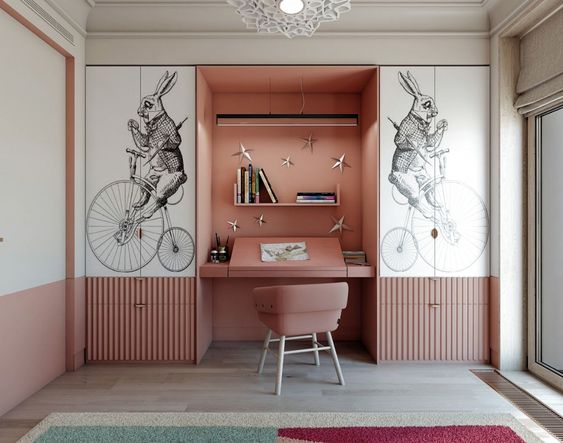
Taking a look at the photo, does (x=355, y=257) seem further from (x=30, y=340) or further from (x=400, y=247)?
(x=30, y=340)

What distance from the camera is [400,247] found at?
397 centimetres

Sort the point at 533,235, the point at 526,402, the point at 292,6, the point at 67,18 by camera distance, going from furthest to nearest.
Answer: the point at 533,235, the point at 67,18, the point at 526,402, the point at 292,6

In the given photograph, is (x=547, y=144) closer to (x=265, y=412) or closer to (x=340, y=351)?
(x=340, y=351)

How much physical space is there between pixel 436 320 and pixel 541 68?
2141 mm

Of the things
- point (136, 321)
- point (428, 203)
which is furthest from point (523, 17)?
point (136, 321)

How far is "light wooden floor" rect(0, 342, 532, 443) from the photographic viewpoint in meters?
3.04

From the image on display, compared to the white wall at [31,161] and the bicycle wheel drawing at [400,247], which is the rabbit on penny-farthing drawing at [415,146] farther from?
the white wall at [31,161]

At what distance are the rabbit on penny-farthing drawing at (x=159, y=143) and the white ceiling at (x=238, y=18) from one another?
17.8 inches

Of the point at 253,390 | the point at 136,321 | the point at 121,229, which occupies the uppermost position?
the point at 121,229

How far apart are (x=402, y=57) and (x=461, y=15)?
59 cm

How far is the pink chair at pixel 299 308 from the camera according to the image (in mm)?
3285

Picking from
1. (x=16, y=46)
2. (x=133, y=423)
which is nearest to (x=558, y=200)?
(x=133, y=423)

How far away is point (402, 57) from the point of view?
396 cm

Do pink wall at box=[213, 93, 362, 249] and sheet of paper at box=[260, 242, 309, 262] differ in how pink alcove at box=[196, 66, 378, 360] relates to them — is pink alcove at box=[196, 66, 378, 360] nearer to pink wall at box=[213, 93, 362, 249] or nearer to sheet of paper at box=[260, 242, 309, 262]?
pink wall at box=[213, 93, 362, 249]
